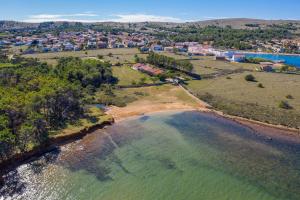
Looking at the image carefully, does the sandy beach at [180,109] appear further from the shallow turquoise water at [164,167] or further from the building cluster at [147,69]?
the building cluster at [147,69]

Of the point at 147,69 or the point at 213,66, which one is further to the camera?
the point at 213,66

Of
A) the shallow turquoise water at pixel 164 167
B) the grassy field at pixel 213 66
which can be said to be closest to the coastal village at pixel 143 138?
the shallow turquoise water at pixel 164 167

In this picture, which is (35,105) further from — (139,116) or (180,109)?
(180,109)

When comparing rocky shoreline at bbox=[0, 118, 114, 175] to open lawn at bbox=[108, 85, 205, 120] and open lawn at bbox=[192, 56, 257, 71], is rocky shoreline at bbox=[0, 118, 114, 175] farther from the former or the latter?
open lawn at bbox=[192, 56, 257, 71]

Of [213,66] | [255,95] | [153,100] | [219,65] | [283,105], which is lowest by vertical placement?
[153,100]

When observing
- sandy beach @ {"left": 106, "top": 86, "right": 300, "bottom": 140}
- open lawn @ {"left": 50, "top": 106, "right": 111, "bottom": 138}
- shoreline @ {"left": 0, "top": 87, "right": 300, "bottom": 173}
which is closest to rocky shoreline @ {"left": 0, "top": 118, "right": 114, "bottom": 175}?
shoreline @ {"left": 0, "top": 87, "right": 300, "bottom": 173}

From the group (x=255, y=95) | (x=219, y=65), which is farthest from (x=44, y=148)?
(x=219, y=65)

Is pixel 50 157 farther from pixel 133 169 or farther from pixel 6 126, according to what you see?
pixel 133 169
